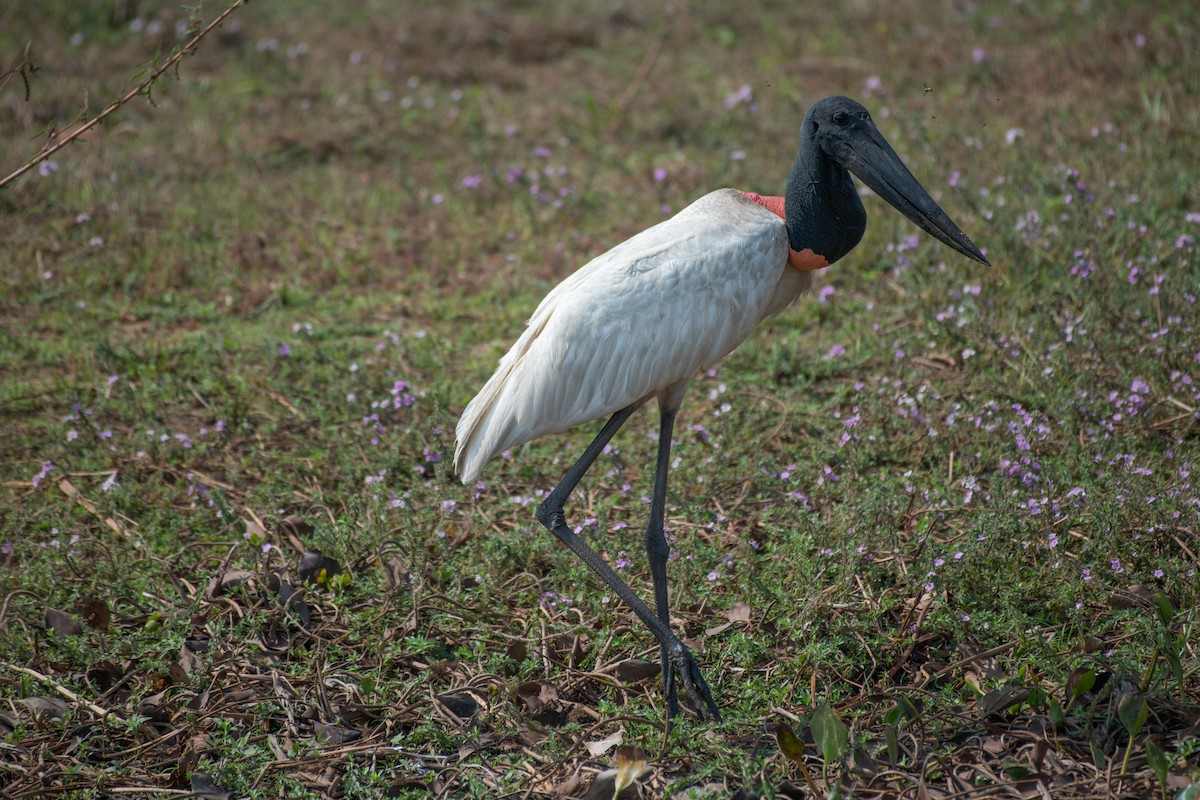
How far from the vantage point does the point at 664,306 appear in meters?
3.24

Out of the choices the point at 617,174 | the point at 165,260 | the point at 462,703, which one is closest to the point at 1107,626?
the point at 462,703

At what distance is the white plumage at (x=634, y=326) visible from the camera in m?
3.24

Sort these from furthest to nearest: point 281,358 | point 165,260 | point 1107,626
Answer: point 165,260 < point 281,358 < point 1107,626

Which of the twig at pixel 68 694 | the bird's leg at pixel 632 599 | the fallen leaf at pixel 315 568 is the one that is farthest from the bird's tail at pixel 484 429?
the twig at pixel 68 694

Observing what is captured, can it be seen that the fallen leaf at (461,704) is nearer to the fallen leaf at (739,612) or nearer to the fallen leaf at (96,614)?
the fallen leaf at (739,612)

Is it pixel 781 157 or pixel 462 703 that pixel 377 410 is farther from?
pixel 781 157

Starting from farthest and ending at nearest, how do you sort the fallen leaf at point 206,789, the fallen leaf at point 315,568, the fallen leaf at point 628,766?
the fallen leaf at point 315,568 → the fallen leaf at point 206,789 → the fallen leaf at point 628,766

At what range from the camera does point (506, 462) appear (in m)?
4.39

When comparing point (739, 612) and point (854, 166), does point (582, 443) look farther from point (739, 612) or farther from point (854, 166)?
point (854, 166)

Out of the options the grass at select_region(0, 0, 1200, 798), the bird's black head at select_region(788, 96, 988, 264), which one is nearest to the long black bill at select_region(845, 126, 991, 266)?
the bird's black head at select_region(788, 96, 988, 264)

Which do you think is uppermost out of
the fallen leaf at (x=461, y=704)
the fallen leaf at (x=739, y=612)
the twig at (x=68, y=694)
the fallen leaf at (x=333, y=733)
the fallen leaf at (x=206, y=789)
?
the twig at (x=68, y=694)

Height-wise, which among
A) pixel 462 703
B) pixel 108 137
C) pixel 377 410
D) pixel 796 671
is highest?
pixel 108 137

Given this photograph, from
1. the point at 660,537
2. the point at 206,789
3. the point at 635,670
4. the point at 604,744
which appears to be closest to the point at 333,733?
the point at 206,789

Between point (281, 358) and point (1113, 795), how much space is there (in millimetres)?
3732
